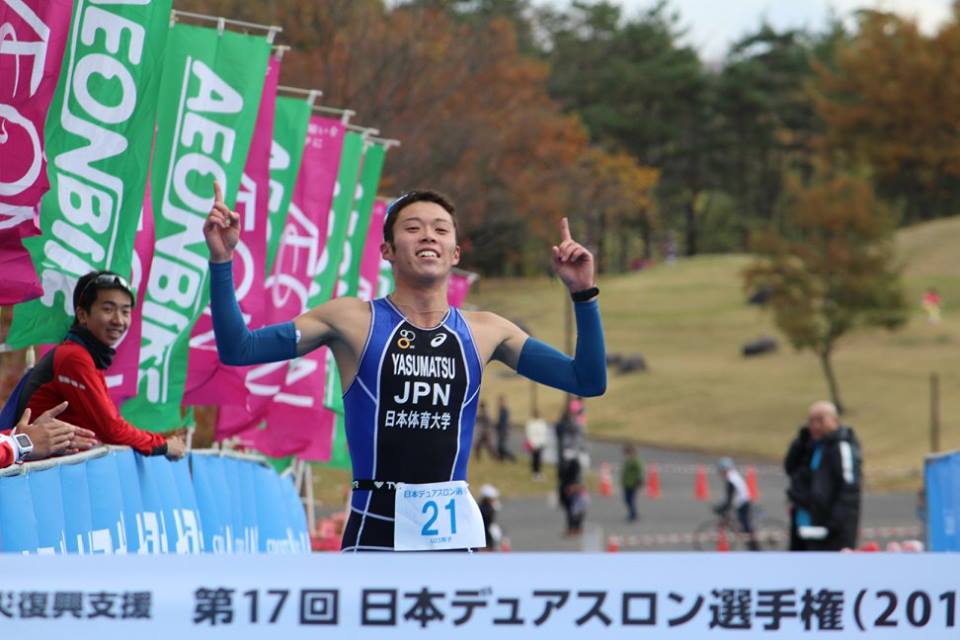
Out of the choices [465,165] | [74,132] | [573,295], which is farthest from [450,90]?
[573,295]

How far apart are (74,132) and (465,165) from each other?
27.7 m

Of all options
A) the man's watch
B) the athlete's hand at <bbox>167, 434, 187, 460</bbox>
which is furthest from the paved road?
the man's watch

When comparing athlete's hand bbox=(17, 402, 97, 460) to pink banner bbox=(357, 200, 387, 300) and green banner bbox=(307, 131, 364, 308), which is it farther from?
pink banner bbox=(357, 200, 387, 300)

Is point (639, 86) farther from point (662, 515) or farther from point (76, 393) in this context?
point (76, 393)

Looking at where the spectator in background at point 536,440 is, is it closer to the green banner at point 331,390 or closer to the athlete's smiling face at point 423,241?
the green banner at point 331,390

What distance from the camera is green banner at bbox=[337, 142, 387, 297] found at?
51.3 ft

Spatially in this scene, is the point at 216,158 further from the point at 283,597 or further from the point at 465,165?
the point at 465,165

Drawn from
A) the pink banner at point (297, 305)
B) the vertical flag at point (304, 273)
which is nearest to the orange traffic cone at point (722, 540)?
the pink banner at point (297, 305)

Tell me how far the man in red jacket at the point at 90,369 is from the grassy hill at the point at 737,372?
114ft

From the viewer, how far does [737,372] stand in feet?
201

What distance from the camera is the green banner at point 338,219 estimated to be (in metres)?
13.9

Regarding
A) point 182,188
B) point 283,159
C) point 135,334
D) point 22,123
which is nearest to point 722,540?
point 283,159

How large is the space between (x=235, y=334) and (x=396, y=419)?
56 cm

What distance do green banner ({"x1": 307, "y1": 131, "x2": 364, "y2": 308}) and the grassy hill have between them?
2786 centimetres
